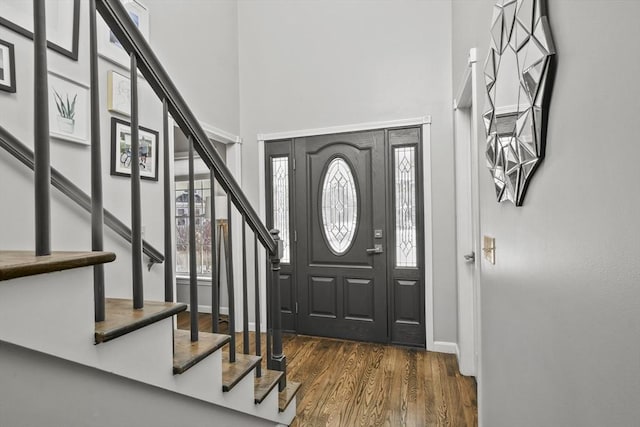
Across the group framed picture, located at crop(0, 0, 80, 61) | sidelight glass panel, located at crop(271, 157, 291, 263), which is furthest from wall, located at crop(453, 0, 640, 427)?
sidelight glass panel, located at crop(271, 157, 291, 263)

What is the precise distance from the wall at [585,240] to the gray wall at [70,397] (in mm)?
1116

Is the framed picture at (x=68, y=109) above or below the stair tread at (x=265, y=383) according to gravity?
above

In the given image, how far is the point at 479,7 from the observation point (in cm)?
179

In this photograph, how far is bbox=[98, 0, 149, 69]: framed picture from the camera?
6.78ft

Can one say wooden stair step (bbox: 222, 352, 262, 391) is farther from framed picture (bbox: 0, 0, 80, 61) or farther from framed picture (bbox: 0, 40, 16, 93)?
framed picture (bbox: 0, 0, 80, 61)

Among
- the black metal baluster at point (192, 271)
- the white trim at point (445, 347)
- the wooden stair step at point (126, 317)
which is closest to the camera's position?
the wooden stair step at point (126, 317)

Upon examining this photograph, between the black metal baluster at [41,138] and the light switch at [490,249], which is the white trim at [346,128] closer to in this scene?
the light switch at [490,249]

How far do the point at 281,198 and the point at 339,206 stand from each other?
2.13ft

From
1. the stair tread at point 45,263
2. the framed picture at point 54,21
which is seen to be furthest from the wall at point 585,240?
the framed picture at point 54,21

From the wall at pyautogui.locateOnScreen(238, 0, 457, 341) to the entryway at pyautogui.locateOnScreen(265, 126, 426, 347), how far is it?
0.60 feet

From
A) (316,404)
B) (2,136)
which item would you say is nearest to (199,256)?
(316,404)

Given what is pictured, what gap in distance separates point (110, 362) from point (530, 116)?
1.31 m

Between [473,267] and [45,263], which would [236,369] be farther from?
[473,267]

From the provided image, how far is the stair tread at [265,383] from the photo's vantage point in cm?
168
